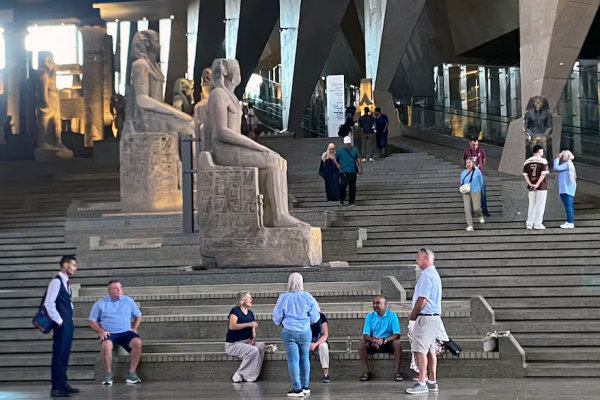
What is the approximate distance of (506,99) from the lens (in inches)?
934

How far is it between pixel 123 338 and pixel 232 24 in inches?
1084

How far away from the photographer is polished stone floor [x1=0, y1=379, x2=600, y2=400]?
7.88 meters

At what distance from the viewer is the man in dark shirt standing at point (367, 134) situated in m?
20.9

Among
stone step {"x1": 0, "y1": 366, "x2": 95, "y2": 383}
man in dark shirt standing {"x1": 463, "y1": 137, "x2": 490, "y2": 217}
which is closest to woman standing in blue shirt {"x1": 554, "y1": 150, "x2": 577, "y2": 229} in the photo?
man in dark shirt standing {"x1": 463, "y1": 137, "x2": 490, "y2": 217}

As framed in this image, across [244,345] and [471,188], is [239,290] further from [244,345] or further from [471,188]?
[471,188]

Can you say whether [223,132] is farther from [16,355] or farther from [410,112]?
[410,112]

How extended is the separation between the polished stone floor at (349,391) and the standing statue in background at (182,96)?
40.2ft

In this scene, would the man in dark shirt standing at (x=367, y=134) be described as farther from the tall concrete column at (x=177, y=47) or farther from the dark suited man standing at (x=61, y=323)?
the tall concrete column at (x=177, y=47)

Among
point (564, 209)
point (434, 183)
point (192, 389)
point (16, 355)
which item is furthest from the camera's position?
point (434, 183)

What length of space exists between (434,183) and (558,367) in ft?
30.1

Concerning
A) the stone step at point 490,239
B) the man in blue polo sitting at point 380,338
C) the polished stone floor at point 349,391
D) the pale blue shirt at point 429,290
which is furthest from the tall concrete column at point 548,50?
the pale blue shirt at point 429,290

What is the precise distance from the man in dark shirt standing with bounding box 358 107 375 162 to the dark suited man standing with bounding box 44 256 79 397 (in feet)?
41.8

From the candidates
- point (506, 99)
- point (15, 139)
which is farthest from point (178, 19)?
point (506, 99)

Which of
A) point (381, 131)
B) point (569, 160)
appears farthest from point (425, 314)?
point (381, 131)
